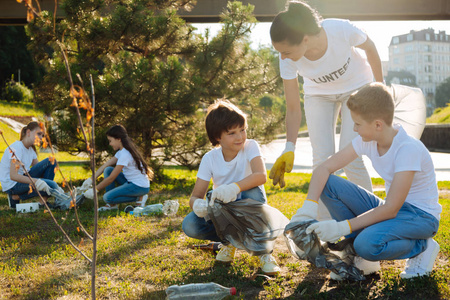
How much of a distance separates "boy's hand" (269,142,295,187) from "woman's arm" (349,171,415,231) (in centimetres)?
59

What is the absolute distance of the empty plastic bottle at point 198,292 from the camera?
2183 millimetres

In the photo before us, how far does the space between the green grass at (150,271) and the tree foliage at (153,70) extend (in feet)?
8.73

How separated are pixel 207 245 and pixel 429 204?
152cm

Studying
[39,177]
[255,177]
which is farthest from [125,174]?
[255,177]

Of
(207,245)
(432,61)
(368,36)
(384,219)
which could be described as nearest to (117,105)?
(207,245)

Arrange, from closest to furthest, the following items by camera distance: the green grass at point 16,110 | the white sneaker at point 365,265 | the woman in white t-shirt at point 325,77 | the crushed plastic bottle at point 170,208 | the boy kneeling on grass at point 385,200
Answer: the boy kneeling on grass at point 385,200, the white sneaker at point 365,265, the woman in white t-shirt at point 325,77, the crushed plastic bottle at point 170,208, the green grass at point 16,110

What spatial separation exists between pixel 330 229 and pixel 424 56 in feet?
319

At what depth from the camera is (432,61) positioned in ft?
295

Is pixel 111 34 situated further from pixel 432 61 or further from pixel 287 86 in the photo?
pixel 432 61

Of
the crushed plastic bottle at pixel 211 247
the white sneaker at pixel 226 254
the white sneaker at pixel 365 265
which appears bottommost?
the crushed plastic bottle at pixel 211 247

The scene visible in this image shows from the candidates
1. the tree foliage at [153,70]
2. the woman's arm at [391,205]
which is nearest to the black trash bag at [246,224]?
the woman's arm at [391,205]

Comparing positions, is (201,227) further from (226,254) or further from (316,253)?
(316,253)

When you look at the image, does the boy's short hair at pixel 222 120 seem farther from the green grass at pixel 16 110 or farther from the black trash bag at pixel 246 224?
the green grass at pixel 16 110

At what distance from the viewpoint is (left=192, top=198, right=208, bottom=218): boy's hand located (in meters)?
2.75
